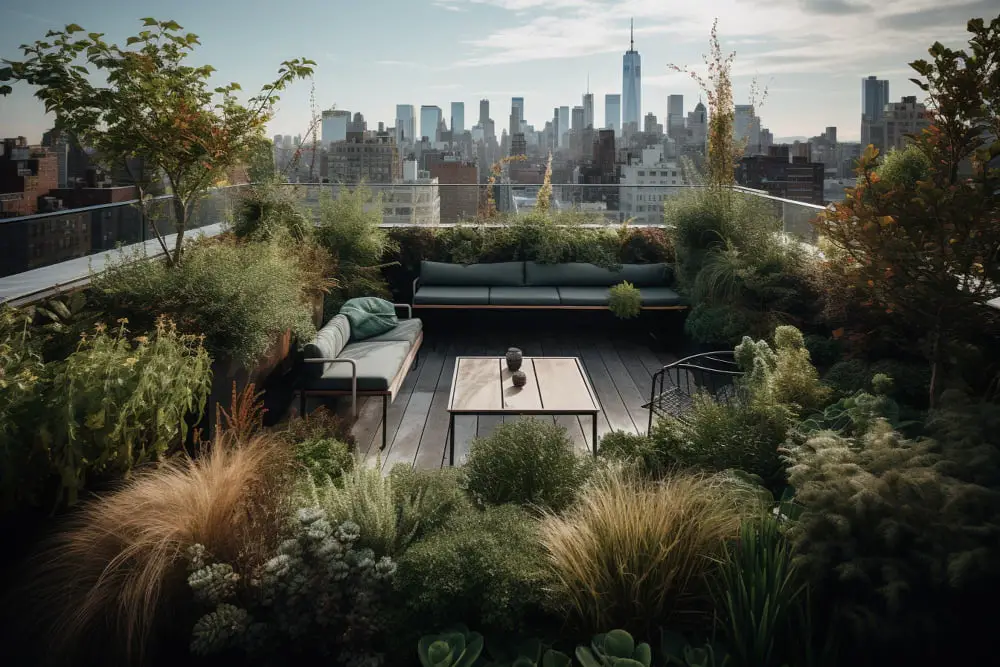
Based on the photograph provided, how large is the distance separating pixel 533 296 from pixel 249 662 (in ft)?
20.0

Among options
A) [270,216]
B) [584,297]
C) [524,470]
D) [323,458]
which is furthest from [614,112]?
[524,470]

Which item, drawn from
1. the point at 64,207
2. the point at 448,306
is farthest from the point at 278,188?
the point at 64,207

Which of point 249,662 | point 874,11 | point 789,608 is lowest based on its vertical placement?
point 249,662

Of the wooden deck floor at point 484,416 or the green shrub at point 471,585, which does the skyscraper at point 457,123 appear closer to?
the wooden deck floor at point 484,416

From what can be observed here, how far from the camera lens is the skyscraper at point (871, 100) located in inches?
347

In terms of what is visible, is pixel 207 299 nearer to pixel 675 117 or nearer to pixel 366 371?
pixel 366 371

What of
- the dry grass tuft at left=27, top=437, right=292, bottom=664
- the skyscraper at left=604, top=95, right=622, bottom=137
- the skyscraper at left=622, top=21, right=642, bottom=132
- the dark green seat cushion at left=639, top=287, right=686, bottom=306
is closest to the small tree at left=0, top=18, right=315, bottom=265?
the dry grass tuft at left=27, top=437, right=292, bottom=664

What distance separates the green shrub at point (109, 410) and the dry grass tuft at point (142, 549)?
0.17 m

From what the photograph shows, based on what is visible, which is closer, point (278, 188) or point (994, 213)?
point (994, 213)

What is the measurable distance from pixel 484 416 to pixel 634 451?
7.01ft

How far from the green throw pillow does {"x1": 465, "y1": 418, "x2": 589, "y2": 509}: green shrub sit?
322 centimetres

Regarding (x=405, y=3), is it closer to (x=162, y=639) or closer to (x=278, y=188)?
(x=278, y=188)

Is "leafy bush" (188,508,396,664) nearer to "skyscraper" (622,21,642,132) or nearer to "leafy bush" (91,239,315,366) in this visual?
"leafy bush" (91,239,315,366)

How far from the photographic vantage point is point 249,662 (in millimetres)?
2799
